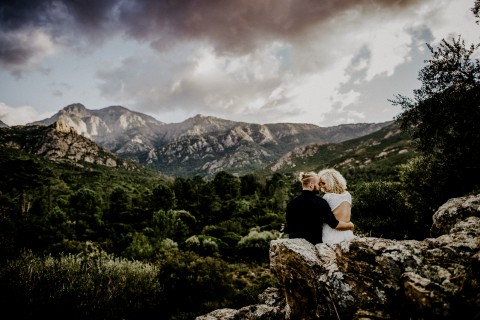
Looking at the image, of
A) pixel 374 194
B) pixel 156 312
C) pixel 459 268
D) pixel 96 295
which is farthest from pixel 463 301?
pixel 374 194

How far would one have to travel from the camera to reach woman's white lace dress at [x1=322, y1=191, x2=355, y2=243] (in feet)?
19.9

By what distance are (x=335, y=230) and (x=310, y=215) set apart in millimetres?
716

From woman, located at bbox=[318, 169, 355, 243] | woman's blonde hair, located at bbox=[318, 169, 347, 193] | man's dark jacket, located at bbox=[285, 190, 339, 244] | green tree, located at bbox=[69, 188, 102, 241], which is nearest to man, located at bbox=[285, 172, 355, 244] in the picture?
man's dark jacket, located at bbox=[285, 190, 339, 244]

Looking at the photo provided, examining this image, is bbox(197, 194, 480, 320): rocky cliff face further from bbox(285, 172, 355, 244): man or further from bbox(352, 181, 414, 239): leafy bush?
bbox(352, 181, 414, 239): leafy bush

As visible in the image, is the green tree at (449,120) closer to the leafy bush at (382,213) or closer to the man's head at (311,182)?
the leafy bush at (382,213)

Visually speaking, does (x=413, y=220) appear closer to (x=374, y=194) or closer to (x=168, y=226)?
(x=374, y=194)

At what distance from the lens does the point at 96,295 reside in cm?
1313

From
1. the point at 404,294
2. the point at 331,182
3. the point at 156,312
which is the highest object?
the point at 331,182

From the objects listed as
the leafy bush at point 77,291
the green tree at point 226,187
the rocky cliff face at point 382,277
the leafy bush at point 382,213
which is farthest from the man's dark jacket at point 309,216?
the green tree at point 226,187

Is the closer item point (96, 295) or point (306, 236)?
point (306, 236)

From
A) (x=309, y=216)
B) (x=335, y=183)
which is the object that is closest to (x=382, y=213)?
(x=335, y=183)

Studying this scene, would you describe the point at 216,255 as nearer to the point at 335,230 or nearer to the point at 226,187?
the point at 335,230

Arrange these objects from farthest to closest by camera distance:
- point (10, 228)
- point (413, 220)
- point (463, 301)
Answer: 1. point (10, 228)
2. point (413, 220)
3. point (463, 301)

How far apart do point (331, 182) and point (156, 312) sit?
45.2ft
